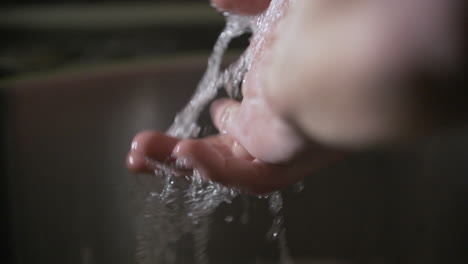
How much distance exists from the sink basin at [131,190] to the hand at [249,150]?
29cm

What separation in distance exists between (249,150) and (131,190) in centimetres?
34

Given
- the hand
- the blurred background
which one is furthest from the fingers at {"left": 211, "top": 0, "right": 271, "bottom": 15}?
the blurred background

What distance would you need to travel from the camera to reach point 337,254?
27.2 inches

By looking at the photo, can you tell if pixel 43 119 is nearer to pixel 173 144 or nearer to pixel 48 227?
→ pixel 48 227

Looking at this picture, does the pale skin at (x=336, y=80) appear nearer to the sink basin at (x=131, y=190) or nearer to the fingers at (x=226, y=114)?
the fingers at (x=226, y=114)

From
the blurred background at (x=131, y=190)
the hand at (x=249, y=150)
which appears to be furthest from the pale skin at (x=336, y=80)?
the blurred background at (x=131, y=190)

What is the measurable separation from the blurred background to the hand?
0.28 metres

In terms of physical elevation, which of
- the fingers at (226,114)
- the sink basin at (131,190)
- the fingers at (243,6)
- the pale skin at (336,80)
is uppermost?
the fingers at (243,6)

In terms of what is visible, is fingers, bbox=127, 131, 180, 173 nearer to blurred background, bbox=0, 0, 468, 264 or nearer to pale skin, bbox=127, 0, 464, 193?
pale skin, bbox=127, 0, 464, 193

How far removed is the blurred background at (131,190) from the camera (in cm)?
64

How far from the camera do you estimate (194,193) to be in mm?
422

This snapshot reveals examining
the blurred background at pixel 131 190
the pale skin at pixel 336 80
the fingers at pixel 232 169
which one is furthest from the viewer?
the blurred background at pixel 131 190

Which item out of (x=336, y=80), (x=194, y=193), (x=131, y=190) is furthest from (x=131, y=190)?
(x=336, y=80)

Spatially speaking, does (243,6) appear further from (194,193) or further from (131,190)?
(131,190)
